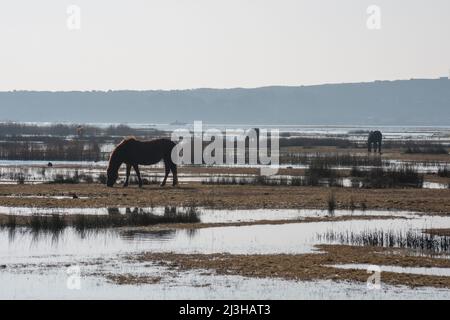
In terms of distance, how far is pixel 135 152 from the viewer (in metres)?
37.9

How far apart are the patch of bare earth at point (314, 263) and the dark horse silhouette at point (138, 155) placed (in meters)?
16.4

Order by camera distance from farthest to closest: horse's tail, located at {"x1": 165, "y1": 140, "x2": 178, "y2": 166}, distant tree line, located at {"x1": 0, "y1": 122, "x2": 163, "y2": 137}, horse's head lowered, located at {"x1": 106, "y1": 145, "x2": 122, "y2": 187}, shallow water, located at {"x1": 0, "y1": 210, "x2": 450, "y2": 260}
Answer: distant tree line, located at {"x1": 0, "y1": 122, "x2": 163, "y2": 137}, horse's tail, located at {"x1": 165, "y1": 140, "x2": 178, "y2": 166}, horse's head lowered, located at {"x1": 106, "y1": 145, "x2": 122, "y2": 187}, shallow water, located at {"x1": 0, "y1": 210, "x2": 450, "y2": 260}

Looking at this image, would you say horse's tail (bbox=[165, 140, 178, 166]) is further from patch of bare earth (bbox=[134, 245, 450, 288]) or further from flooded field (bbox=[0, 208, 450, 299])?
patch of bare earth (bbox=[134, 245, 450, 288])

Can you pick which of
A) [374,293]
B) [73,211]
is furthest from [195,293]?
[73,211]

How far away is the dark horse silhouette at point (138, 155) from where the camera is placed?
3672 cm

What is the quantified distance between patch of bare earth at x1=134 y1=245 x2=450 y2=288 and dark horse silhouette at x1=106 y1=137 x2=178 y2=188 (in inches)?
645

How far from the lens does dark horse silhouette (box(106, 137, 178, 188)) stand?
36719 millimetres

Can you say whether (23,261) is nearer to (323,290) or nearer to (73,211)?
(323,290)

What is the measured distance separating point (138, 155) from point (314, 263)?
1945cm

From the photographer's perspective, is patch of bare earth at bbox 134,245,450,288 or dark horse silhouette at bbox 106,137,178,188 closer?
patch of bare earth at bbox 134,245,450,288

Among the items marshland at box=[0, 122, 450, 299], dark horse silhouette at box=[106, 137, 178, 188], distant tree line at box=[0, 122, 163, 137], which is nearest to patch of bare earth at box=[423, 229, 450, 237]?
marshland at box=[0, 122, 450, 299]

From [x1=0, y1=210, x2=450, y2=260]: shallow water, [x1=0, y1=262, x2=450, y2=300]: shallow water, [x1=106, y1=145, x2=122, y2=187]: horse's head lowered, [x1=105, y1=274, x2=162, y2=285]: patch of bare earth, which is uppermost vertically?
[x1=106, y1=145, x2=122, y2=187]: horse's head lowered

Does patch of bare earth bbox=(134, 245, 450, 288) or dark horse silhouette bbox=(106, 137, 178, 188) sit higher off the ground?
dark horse silhouette bbox=(106, 137, 178, 188)
